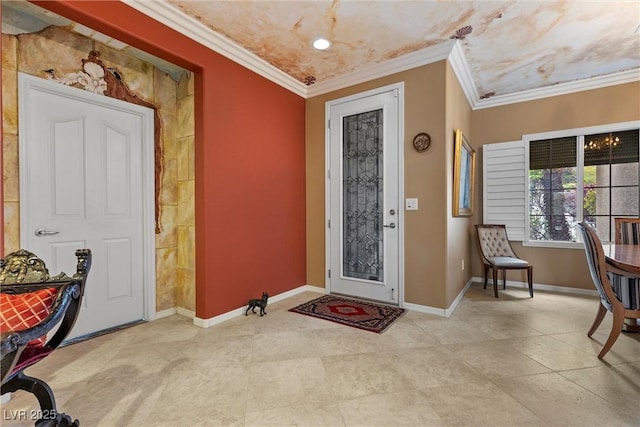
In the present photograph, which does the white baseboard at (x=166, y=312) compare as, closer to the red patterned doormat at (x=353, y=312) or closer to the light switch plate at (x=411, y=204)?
the red patterned doormat at (x=353, y=312)

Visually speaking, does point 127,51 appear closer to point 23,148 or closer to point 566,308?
point 23,148

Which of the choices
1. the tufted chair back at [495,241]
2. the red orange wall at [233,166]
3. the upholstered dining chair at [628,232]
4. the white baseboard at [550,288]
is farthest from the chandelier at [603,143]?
the red orange wall at [233,166]

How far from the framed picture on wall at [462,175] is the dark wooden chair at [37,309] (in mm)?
3196

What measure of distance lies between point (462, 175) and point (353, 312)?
2046 mm

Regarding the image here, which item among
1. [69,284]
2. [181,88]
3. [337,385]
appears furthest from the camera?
[181,88]

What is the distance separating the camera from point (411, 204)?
3104 mm

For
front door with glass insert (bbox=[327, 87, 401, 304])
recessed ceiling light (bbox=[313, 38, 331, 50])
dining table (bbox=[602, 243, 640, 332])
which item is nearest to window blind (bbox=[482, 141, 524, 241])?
dining table (bbox=[602, 243, 640, 332])

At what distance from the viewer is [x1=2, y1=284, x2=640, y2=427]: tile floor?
151 cm

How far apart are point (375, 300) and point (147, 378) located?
92.4 inches

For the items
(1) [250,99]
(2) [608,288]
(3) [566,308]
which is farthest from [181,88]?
(3) [566,308]

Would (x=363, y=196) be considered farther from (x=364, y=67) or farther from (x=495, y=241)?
(x=495, y=241)

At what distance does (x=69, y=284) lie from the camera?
48.8 inches

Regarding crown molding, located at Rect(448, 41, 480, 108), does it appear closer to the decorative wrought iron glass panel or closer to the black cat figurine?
the decorative wrought iron glass panel

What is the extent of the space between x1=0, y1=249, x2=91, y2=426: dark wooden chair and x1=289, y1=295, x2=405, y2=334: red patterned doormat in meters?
2.01
